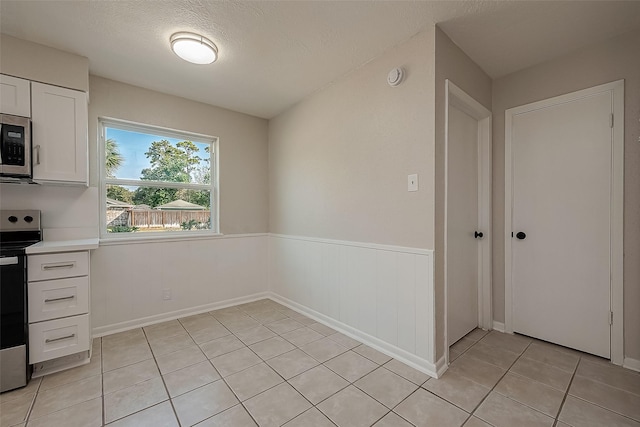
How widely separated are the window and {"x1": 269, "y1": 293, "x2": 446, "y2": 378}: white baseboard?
1.64m

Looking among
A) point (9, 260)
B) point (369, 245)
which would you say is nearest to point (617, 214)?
point (369, 245)

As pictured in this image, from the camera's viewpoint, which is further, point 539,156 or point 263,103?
point 263,103

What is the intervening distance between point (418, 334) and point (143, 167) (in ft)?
10.4

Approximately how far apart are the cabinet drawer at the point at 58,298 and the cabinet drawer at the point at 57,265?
41 mm

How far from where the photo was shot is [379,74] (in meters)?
2.31

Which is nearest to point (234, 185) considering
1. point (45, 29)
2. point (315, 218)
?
point (315, 218)

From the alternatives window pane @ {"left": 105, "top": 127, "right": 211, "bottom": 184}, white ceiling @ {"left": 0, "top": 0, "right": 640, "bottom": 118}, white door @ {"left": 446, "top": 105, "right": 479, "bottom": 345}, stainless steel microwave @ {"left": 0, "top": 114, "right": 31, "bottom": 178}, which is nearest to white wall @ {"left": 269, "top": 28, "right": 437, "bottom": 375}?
white ceiling @ {"left": 0, "top": 0, "right": 640, "bottom": 118}

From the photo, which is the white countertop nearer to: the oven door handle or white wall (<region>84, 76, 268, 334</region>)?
the oven door handle

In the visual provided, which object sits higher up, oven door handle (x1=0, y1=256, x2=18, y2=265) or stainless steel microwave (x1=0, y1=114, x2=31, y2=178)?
stainless steel microwave (x1=0, y1=114, x2=31, y2=178)

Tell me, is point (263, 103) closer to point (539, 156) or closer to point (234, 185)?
point (234, 185)

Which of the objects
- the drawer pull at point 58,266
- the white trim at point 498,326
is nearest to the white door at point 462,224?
the white trim at point 498,326

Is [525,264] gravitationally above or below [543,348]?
above

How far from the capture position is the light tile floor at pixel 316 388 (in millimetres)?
1549

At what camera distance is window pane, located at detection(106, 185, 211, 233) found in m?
2.83
